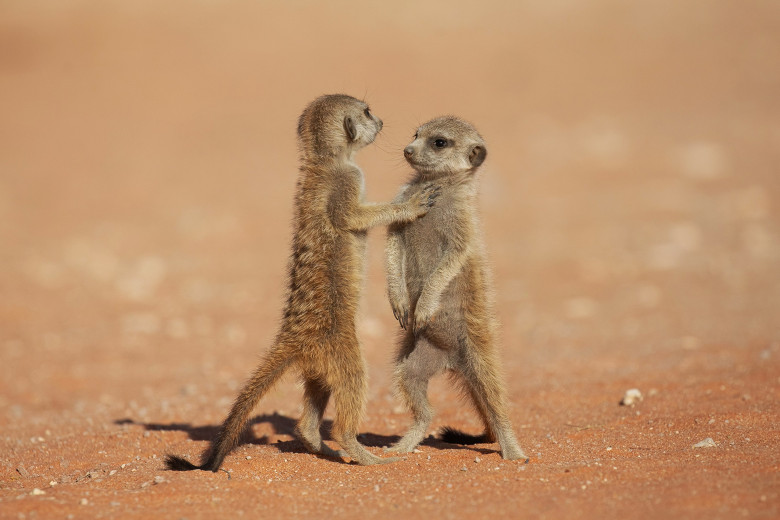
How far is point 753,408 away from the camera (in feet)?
24.2

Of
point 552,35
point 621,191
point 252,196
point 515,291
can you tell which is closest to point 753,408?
point 515,291

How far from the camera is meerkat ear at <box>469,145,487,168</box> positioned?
707 centimetres

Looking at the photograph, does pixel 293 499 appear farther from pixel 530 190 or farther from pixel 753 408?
pixel 530 190

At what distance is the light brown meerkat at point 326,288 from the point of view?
621 centimetres

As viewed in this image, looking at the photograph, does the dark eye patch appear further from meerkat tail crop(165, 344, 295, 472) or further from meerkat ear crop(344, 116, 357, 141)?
meerkat tail crop(165, 344, 295, 472)

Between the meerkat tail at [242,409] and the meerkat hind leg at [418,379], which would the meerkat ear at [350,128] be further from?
the meerkat tail at [242,409]

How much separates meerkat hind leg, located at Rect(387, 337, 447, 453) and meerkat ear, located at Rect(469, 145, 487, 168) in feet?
4.98

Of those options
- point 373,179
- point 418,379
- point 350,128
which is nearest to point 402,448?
point 418,379

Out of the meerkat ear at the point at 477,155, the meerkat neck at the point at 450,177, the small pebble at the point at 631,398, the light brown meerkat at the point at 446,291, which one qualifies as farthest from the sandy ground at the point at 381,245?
the meerkat ear at the point at 477,155

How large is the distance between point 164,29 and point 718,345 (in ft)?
84.6

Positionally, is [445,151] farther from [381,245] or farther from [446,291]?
[381,245]

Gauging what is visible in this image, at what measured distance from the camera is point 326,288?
251 inches

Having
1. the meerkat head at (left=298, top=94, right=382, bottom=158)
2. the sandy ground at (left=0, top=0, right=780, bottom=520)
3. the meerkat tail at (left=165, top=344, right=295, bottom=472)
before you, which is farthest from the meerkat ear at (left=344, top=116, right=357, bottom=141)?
the meerkat tail at (left=165, top=344, right=295, bottom=472)

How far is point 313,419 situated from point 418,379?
89 centimetres
